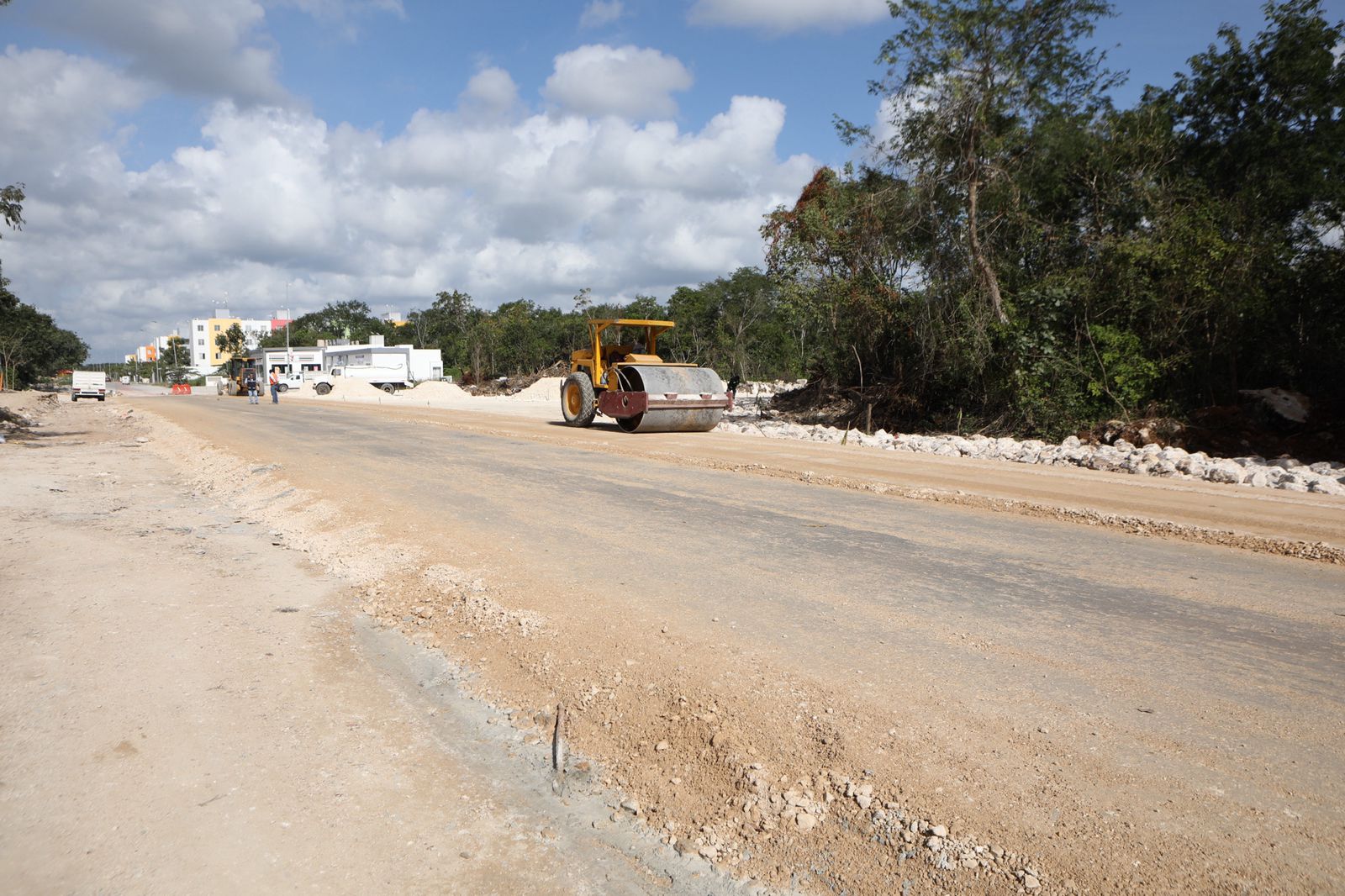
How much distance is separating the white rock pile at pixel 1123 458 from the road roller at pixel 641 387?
195cm

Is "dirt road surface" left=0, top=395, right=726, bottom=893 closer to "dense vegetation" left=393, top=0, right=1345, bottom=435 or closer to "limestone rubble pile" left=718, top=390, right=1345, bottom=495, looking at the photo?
"limestone rubble pile" left=718, top=390, right=1345, bottom=495

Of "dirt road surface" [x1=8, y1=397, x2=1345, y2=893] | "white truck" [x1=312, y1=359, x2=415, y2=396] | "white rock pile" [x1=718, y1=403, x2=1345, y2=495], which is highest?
"white truck" [x1=312, y1=359, x2=415, y2=396]

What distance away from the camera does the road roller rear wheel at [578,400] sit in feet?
67.5

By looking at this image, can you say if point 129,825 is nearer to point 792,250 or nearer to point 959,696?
point 959,696

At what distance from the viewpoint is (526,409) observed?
3481cm

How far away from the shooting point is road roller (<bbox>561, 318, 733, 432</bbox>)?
18.3 m

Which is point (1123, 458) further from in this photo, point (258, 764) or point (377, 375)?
point (377, 375)

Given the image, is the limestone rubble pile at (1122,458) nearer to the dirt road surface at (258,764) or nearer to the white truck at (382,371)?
the dirt road surface at (258,764)

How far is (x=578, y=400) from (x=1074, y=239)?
12.6 m

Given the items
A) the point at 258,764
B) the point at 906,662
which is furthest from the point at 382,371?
the point at 906,662

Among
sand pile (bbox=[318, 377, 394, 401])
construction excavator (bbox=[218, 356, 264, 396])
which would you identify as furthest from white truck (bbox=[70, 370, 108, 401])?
sand pile (bbox=[318, 377, 394, 401])

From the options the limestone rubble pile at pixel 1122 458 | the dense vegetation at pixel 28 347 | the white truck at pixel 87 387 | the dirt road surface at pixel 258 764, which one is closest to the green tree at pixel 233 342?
the dense vegetation at pixel 28 347

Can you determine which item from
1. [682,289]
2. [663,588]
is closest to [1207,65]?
[663,588]

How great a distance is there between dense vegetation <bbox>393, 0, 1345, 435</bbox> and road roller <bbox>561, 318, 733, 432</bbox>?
5.57 meters
